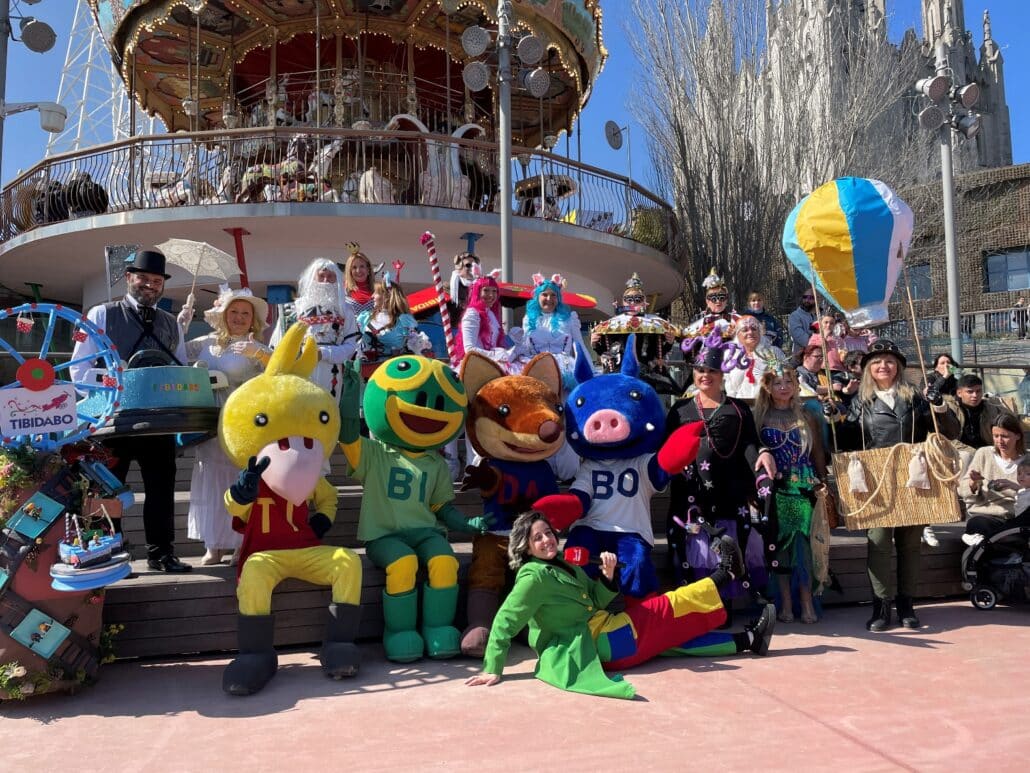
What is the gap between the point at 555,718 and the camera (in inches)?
128

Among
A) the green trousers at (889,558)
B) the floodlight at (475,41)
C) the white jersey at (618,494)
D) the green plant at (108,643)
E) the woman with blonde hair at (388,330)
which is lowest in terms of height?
the green plant at (108,643)

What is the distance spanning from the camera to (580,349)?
5.02 m

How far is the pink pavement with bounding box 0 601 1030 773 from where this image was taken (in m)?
2.88

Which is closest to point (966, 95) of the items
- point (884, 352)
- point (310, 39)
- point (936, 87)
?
point (936, 87)

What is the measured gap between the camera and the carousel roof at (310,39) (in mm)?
13688

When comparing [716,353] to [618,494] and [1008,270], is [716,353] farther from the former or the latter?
[1008,270]

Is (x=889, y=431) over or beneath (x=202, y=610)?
over

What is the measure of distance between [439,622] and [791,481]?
226 cm

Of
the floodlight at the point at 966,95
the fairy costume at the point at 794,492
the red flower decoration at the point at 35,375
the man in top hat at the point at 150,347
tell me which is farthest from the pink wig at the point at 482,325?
the floodlight at the point at 966,95

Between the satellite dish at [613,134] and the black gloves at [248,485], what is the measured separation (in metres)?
14.6

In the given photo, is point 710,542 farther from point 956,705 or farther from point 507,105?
point 507,105

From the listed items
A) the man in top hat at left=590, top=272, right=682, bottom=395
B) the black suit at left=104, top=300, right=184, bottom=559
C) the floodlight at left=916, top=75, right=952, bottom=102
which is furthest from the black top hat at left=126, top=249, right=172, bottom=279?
the floodlight at left=916, top=75, right=952, bottom=102

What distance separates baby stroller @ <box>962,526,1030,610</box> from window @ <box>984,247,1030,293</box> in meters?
23.6

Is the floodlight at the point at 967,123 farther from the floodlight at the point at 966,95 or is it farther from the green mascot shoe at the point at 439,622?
the green mascot shoe at the point at 439,622
